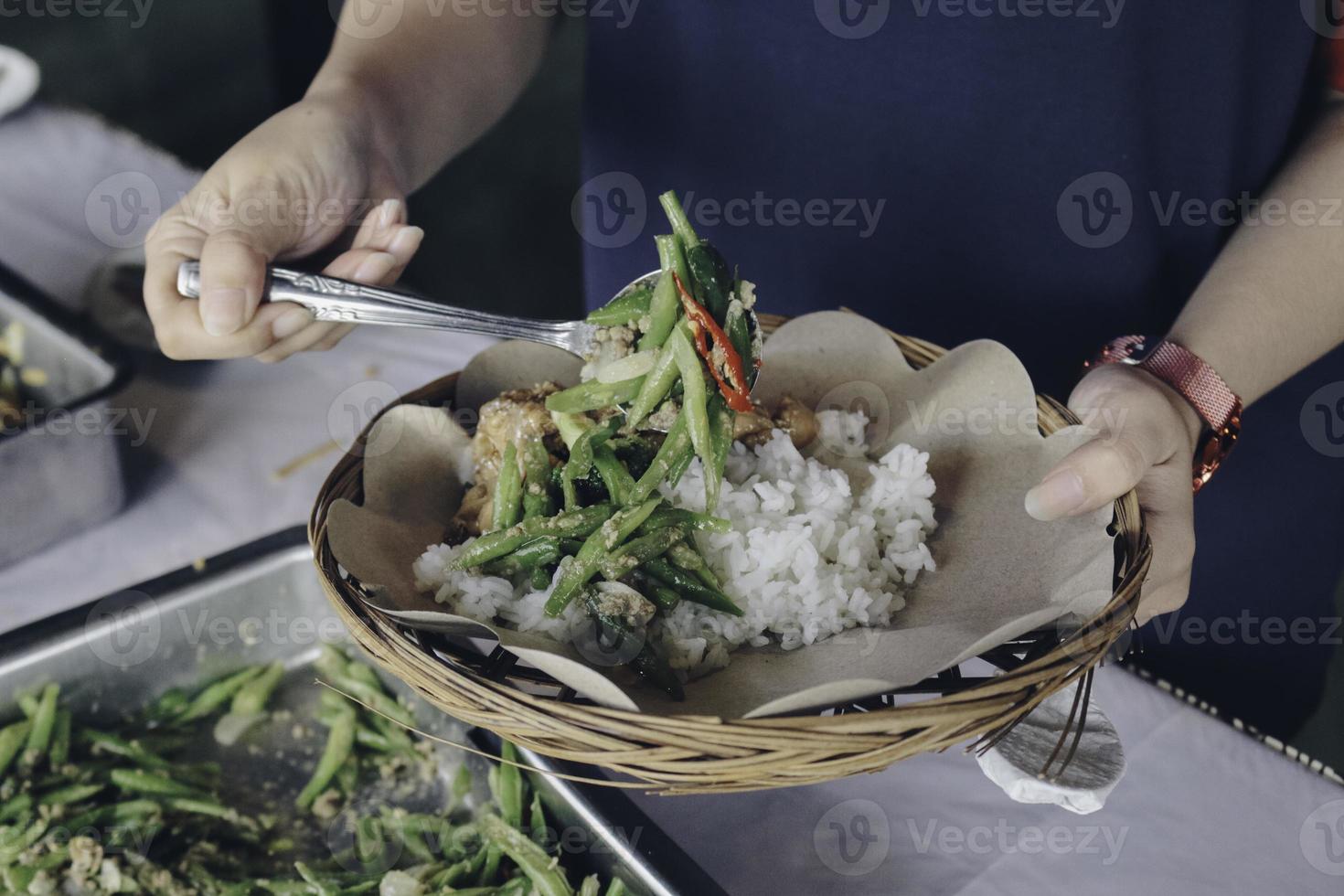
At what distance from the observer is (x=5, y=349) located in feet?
8.74

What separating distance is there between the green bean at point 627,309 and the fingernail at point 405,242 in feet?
1.36

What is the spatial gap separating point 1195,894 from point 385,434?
1614mm

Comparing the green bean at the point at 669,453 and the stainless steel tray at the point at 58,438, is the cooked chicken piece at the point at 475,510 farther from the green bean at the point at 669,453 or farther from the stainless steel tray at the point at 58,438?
the stainless steel tray at the point at 58,438

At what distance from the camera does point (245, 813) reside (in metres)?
1.95

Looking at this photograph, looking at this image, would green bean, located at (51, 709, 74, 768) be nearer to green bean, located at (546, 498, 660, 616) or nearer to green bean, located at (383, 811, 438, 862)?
green bean, located at (383, 811, 438, 862)

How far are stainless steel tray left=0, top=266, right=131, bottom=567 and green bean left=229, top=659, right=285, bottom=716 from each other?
69 centimetres

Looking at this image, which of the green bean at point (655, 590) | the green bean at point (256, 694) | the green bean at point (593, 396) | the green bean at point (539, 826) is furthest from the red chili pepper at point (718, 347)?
the green bean at point (256, 694)

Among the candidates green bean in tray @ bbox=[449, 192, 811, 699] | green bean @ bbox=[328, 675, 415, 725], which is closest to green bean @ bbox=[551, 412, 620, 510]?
green bean in tray @ bbox=[449, 192, 811, 699]

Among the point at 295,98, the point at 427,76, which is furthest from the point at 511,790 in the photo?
the point at 295,98

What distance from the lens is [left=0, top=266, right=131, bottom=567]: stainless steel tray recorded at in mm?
2250

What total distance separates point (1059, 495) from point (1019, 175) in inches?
40.1

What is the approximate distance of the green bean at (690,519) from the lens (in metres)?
1.66

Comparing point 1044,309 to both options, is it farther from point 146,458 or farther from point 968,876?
point 146,458

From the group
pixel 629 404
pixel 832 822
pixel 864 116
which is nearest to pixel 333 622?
pixel 629 404
